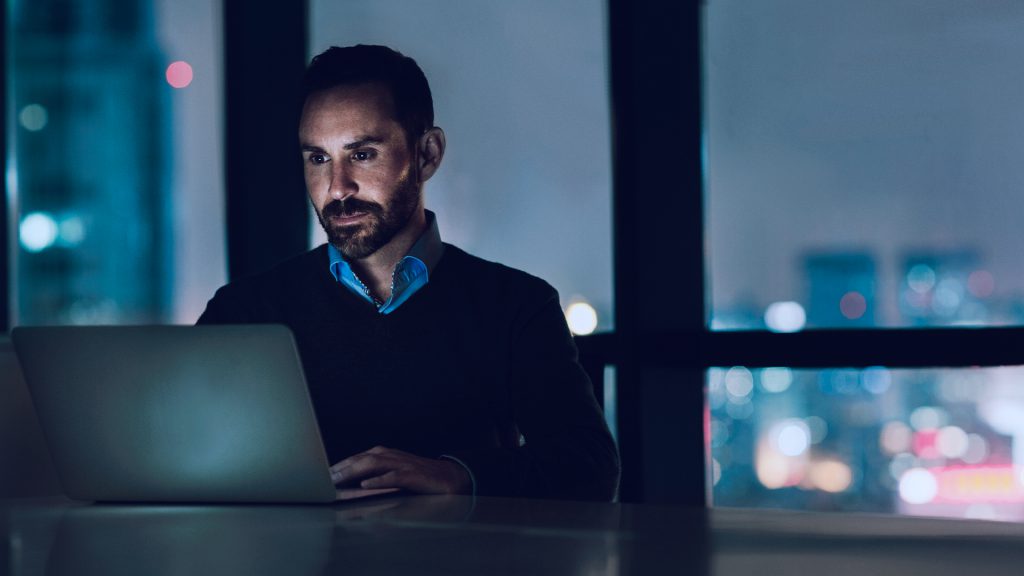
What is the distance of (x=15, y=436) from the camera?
1.50m

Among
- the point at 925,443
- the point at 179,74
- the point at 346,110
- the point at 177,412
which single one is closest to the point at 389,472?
the point at 177,412

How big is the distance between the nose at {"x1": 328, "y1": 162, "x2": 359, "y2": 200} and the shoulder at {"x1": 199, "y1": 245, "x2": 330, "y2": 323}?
0.14 metres

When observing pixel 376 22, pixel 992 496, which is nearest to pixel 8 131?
pixel 376 22

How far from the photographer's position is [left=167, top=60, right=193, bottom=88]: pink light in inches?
143

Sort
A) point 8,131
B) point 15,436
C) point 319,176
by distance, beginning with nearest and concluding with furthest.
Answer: point 15,436 < point 319,176 < point 8,131

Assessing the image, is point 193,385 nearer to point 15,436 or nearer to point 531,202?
point 15,436

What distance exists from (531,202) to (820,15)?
91cm

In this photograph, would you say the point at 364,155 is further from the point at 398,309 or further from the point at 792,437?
the point at 792,437

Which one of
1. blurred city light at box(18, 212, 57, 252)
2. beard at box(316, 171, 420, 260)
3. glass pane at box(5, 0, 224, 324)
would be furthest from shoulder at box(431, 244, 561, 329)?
blurred city light at box(18, 212, 57, 252)

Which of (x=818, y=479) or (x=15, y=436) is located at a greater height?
(x=15, y=436)

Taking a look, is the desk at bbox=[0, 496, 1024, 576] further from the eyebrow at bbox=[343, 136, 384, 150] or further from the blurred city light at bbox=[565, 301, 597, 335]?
the blurred city light at bbox=[565, 301, 597, 335]

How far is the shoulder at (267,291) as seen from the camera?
2.01 meters

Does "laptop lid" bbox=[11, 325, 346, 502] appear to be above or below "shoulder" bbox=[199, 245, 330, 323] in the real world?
below

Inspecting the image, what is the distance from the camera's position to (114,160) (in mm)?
3803
